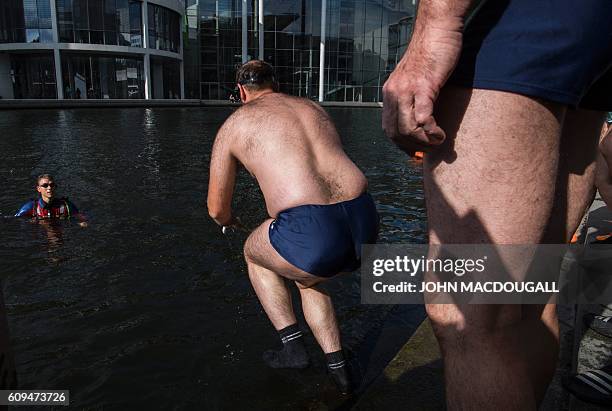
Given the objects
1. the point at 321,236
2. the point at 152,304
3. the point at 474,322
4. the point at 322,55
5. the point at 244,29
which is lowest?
the point at 152,304

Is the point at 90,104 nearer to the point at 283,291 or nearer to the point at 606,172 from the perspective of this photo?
the point at 283,291

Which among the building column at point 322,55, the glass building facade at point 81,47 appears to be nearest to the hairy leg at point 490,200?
the glass building facade at point 81,47

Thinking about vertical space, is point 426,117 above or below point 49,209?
above

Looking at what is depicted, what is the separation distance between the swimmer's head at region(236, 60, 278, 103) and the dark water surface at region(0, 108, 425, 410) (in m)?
1.64

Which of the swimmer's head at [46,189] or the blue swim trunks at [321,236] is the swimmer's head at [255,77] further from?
the swimmer's head at [46,189]

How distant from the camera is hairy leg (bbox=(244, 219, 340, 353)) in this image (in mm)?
2727

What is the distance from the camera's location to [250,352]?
3107 mm

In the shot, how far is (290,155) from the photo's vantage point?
108 inches

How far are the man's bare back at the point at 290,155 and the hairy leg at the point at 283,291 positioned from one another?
0.79 ft

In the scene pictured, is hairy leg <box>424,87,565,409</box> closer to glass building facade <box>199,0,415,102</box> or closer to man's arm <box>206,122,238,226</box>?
man's arm <box>206,122,238,226</box>

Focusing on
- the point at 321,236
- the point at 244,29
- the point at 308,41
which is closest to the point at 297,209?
the point at 321,236

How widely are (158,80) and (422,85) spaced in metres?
49.2

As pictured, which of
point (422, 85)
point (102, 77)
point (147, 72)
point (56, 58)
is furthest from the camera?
point (147, 72)

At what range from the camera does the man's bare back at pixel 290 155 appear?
271 cm
